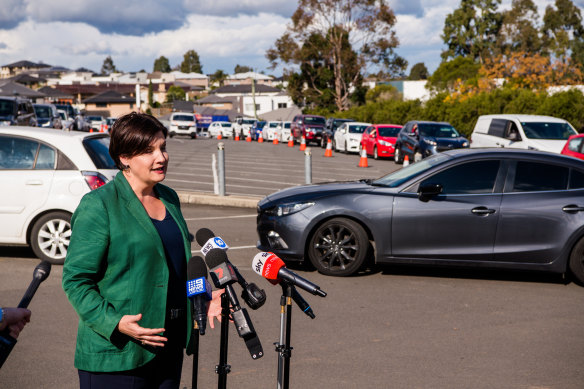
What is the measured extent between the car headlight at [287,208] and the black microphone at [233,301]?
5.60 metres

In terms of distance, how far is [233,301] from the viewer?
2504 millimetres

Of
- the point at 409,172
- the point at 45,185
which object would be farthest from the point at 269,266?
the point at 45,185

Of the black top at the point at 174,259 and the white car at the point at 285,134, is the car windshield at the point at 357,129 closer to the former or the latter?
Result: the white car at the point at 285,134

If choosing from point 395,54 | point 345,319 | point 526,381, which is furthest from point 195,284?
point 395,54

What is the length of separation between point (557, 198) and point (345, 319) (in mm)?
3197

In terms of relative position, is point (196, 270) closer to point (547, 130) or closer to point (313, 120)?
point (547, 130)

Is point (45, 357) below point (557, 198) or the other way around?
below

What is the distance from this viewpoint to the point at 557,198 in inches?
313

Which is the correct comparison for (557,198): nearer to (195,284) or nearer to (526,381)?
(526,381)

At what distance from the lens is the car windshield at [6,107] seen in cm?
2929

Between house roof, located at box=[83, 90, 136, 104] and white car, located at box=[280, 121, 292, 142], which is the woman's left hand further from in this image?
house roof, located at box=[83, 90, 136, 104]

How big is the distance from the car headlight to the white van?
13.2m

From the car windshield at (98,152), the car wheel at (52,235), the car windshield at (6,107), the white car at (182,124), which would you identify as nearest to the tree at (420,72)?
the white car at (182,124)

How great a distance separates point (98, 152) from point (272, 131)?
42109 mm
